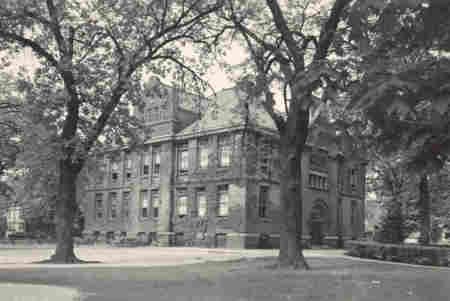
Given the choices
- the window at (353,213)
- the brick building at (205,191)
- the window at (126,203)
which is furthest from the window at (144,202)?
the window at (353,213)

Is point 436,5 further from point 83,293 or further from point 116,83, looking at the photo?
point 116,83

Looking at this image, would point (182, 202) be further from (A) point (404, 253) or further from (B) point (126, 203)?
(A) point (404, 253)

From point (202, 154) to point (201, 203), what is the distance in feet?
12.6

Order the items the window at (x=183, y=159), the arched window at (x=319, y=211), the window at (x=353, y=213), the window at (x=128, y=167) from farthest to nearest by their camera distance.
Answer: the window at (x=353, y=213) → the window at (x=128, y=167) → the arched window at (x=319, y=211) → the window at (x=183, y=159)

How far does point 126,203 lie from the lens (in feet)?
163

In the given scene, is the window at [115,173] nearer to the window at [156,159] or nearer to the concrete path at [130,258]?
the window at [156,159]

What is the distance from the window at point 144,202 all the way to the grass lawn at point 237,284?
29.8 meters

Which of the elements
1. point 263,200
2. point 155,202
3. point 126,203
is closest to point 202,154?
point 263,200

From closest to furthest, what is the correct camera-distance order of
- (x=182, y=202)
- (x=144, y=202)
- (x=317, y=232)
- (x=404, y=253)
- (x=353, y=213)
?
(x=404, y=253)
(x=182, y=202)
(x=317, y=232)
(x=144, y=202)
(x=353, y=213)

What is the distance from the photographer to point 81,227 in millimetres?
57469

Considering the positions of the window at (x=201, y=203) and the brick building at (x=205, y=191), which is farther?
the window at (x=201, y=203)

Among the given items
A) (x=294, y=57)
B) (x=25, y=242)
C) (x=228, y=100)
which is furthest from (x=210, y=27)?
(x=25, y=242)

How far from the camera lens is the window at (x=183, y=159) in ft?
144

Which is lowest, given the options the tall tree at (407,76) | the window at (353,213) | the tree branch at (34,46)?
the window at (353,213)
